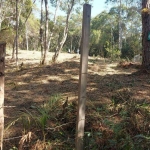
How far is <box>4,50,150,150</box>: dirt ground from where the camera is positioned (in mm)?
4062

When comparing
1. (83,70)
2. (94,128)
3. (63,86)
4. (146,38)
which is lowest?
(94,128)

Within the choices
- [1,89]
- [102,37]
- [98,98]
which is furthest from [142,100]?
[102,37]

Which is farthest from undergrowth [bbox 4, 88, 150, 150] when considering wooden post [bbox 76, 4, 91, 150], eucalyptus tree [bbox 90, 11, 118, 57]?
eucalyptus tree [bbox 90, 11, 118, 57]

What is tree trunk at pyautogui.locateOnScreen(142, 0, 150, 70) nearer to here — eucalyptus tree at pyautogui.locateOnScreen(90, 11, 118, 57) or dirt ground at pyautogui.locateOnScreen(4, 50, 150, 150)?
dirt ground at pyautogui.locateOnScreen(4, 50, 150, 150)

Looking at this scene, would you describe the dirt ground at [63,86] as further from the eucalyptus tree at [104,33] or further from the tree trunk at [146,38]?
the eucalyptus tree at [104,33]

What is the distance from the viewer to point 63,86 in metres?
5.47

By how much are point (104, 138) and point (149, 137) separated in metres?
0.58

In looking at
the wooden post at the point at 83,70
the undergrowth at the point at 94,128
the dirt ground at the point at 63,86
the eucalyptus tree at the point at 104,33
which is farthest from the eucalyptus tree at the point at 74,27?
the wooden post at the point at 83,70

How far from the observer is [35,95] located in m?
4.85

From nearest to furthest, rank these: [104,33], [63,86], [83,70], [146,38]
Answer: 1. [83,70]
2. [63,86]
3. [146,38]
4. [104,33]

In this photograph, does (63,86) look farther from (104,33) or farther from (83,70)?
(104,33)

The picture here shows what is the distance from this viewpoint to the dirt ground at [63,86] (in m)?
4.06

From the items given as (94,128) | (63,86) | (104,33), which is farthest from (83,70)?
(104,33)

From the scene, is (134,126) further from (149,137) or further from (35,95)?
(35,95)
